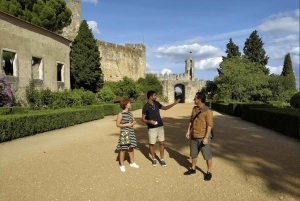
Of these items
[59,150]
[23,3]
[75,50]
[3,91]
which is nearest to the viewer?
[59,150]

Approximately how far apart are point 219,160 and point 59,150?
444 centimetres

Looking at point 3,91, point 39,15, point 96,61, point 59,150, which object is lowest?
point 59,150

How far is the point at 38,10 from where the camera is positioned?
19.7 metres

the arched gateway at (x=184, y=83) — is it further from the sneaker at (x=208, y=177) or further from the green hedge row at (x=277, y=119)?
the sneaker at (x=208, y=177)

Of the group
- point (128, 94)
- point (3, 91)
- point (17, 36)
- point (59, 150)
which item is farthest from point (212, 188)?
point (128, 94)

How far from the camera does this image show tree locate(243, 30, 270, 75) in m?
35.3

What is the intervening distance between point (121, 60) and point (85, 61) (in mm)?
14079

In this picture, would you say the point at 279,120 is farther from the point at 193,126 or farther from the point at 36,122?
the point at 36,122

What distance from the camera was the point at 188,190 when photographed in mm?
3906

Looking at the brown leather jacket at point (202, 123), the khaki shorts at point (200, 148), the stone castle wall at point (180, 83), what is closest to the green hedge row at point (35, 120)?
the khaki shorts at point (200, 148)

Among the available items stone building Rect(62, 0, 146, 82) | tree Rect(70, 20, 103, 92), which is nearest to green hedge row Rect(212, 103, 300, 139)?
tree Rect(70, 20, 103, 92)

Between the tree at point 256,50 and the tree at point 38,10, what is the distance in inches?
1076

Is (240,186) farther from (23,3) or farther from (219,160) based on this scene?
(23,3)

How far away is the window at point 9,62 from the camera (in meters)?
14.3
